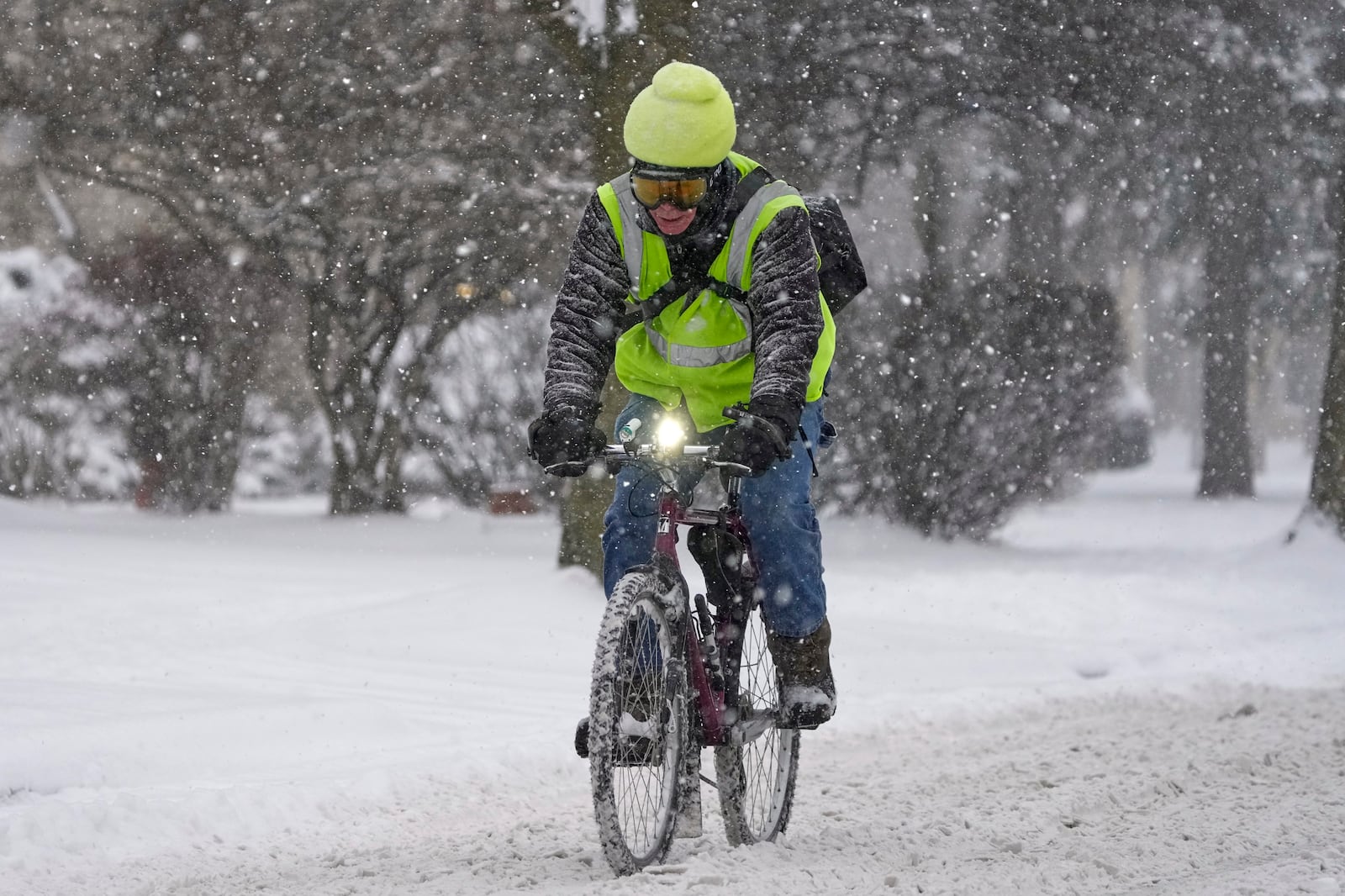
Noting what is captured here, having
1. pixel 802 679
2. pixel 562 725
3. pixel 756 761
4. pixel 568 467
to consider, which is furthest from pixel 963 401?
pixel 568 467

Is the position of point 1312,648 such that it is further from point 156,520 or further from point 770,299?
point 156,520

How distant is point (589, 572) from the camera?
31.6ft

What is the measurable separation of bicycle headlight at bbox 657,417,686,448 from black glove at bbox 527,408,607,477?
135 millimetres

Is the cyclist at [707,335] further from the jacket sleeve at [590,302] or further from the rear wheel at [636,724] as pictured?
the rear wheel at [636,724]

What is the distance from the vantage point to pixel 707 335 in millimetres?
4000

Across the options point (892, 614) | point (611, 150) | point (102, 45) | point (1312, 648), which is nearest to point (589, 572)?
point (892, 614)

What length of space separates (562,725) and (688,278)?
9.64 feet

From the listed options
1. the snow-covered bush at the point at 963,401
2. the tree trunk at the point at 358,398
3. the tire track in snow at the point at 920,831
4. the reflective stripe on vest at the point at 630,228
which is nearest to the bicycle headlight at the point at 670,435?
the reflective stripe on vest at the point at 630,228

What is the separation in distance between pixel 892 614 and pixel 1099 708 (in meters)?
2.58

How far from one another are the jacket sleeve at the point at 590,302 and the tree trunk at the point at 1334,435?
30.2 feet

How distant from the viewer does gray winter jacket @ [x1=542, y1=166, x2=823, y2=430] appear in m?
3.78

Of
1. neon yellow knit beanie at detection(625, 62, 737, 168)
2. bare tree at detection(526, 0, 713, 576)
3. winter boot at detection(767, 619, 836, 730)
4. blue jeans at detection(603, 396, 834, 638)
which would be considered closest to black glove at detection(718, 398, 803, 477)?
blue jeans at detection(603, 396, 834, 638)

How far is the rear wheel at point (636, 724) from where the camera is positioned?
355cm

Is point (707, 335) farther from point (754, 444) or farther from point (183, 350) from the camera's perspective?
point (183, 350)
